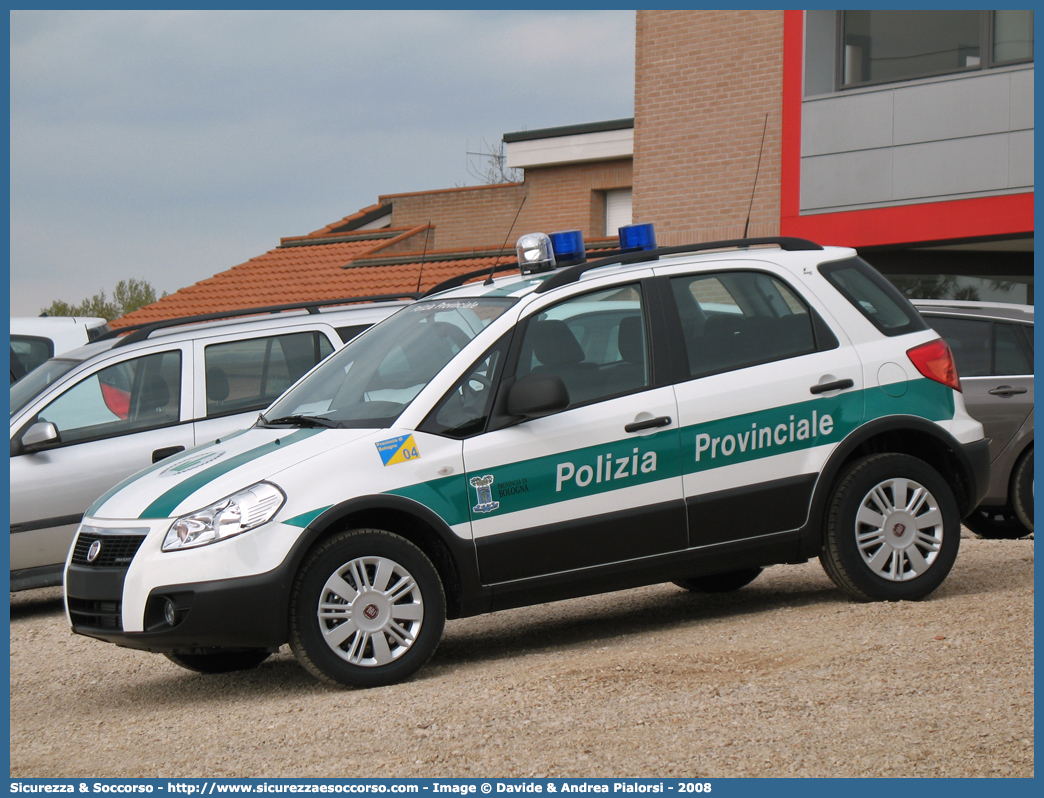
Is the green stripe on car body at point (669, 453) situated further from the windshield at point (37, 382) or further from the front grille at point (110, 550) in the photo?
the windshield at point (37, 382)

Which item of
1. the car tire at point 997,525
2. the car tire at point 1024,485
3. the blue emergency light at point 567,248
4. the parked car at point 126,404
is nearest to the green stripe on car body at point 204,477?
the blue emergency light at point 567,248

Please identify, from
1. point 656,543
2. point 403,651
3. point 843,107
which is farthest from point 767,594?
point 843,107

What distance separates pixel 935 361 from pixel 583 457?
6.96ft

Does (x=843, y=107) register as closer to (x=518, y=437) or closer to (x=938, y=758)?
(x=518, y=437)

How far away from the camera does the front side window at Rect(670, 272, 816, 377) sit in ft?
20.3

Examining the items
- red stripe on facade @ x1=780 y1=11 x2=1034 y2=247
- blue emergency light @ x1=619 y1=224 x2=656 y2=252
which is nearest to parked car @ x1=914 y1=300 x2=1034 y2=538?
blue emergency light @ x1=619 y1=224 x2=656 y2=252

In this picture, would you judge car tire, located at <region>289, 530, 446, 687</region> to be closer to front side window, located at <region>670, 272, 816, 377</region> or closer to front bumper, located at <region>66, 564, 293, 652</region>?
front bumper, located at <region>66, 564, 293, 652</region>

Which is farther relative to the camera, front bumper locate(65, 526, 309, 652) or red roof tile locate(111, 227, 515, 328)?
red roof tile locate(111, 227, 515, 328)

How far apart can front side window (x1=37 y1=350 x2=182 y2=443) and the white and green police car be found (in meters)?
2.18

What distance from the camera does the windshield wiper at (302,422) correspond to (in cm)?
584

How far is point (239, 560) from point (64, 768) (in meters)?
1.05

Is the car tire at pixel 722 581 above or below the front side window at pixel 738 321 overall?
below

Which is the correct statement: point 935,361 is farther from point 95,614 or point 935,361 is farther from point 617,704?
point 95,614

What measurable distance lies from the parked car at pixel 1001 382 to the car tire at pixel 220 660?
5.40 m
